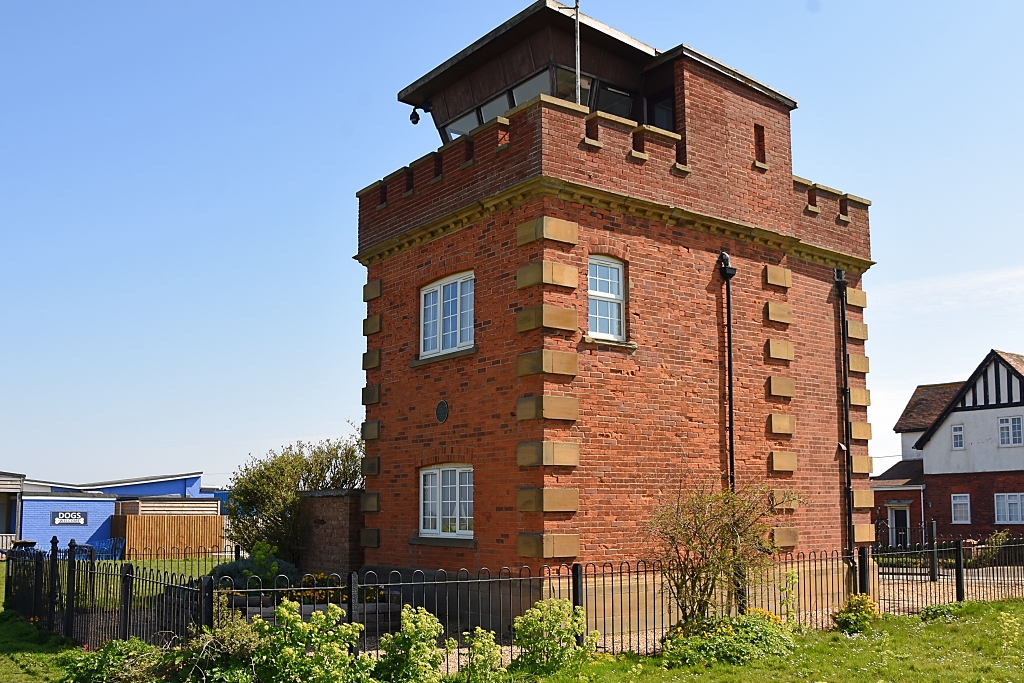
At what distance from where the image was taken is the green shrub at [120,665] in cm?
1015

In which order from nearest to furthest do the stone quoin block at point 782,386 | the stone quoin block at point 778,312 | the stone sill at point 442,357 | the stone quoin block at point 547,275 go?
the stone quoin block at point 547,275
the stone sill at point 442,357
the stone quoin block at point 782,386
the stone quoin block at point 778,312

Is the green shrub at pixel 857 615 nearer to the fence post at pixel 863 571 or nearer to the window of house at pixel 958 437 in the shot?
the fence post at pixel 863 571

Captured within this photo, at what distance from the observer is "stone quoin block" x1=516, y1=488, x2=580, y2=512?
1371 cm

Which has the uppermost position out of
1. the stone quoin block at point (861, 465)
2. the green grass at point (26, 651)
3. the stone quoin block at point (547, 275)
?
the stone quoin block at point (547, 275)

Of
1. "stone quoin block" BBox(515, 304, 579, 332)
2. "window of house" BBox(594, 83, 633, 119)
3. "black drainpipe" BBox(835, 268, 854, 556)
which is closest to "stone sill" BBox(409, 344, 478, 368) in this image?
"stone quoin block" BBox(515, 304, 579, 332)

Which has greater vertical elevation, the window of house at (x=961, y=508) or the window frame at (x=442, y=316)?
the window frame at (x=442, y=316)

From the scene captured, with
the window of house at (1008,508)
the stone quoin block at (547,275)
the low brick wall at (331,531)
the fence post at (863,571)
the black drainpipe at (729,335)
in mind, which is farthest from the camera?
the window of house at (1008,508)

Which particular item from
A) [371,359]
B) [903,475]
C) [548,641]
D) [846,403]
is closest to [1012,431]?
[903,475]

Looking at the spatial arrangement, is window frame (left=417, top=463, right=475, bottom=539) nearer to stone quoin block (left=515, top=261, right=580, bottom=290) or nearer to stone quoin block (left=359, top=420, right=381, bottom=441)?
stone quoin block (left=359, top=420, right=381, bottom=441)

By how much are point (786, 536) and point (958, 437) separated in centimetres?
2936

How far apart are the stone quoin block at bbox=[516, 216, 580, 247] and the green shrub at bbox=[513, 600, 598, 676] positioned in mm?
5787

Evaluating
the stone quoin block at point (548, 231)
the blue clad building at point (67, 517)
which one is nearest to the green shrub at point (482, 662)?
the stone quoin block at point (548, 231)

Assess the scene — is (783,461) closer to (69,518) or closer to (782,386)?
(782,386)

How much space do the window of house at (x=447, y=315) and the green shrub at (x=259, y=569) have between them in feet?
15.0
